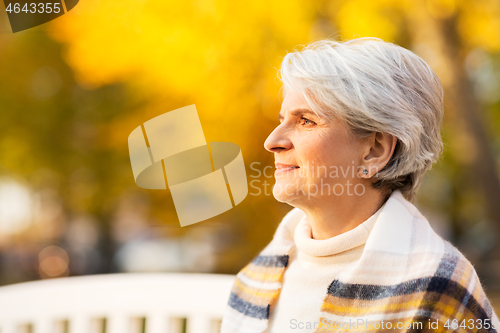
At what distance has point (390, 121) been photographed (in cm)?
129

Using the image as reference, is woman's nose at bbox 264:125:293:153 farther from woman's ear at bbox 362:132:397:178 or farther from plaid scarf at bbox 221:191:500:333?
plaid scarf at bbox 221:191:500:333

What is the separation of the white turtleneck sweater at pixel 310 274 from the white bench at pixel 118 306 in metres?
0.59

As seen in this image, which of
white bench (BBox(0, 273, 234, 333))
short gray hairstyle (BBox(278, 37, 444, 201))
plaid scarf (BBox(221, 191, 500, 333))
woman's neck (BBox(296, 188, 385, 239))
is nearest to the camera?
plaid scarf (BBox(221, 191, 500, 333))

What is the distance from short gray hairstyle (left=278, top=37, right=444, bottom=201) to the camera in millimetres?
1281

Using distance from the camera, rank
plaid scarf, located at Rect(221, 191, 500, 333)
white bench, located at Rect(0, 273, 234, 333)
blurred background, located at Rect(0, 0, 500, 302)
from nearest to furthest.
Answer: plaid scarf, located at Rect(221, 191, 500, 333) < white bench, located at Rect(0, 273, 234, 333) < blurred background, located at Rect(0, 0, 500, 302)

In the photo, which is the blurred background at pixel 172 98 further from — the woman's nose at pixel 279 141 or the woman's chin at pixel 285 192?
the woman's chin at pixel 285 192

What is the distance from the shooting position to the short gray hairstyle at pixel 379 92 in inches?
50.4

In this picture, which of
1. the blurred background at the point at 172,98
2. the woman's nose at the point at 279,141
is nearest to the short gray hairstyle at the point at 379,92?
the woman's nose at the point at 279,141

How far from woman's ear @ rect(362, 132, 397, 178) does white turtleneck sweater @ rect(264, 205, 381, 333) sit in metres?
0.16

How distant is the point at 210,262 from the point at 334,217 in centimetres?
473

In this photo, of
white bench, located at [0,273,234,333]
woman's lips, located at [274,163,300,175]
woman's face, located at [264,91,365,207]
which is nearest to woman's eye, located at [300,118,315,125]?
woman's face, located at [264,91,365,207]

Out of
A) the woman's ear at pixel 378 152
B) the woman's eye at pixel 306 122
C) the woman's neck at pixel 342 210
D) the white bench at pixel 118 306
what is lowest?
the white bench at pixel 118 306

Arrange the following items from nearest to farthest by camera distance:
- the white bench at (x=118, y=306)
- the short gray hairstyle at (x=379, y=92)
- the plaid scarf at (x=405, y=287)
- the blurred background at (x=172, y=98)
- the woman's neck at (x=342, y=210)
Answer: the plaid scarf at (x=405, y=287), the short gray hairstyle at (x=379, y=92), the woman's neck at (x=342, y=210), the white bench at (x=118, y=306), the blurred background at (x=172, y=98)

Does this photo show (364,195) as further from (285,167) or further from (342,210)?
(285,167)
